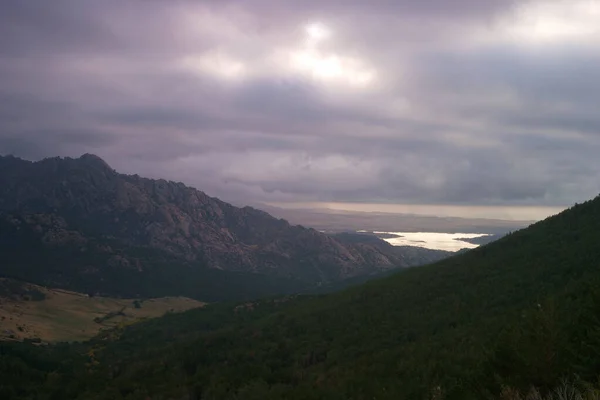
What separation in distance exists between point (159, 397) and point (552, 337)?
292 ft

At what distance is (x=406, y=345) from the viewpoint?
99.8 m

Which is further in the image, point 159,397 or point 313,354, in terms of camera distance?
point 313,354

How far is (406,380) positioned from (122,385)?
73.6 meters

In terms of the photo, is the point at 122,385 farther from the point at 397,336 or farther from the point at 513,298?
the point at 513,298

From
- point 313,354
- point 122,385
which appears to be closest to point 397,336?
point 313,354

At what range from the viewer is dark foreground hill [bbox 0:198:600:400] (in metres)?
38.8

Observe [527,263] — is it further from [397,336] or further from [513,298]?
[397,336]

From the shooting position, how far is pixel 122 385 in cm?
12081

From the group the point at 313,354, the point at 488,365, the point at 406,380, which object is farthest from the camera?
the point at 313,354

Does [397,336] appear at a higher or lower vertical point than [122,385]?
higher

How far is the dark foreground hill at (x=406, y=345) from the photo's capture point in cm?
3878

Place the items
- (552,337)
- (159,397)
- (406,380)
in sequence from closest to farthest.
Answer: (552,337)
(406,380)
(159,397)

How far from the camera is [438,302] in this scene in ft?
413

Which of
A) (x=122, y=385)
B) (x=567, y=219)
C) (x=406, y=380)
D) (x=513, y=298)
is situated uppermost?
(x=567, y=219)
